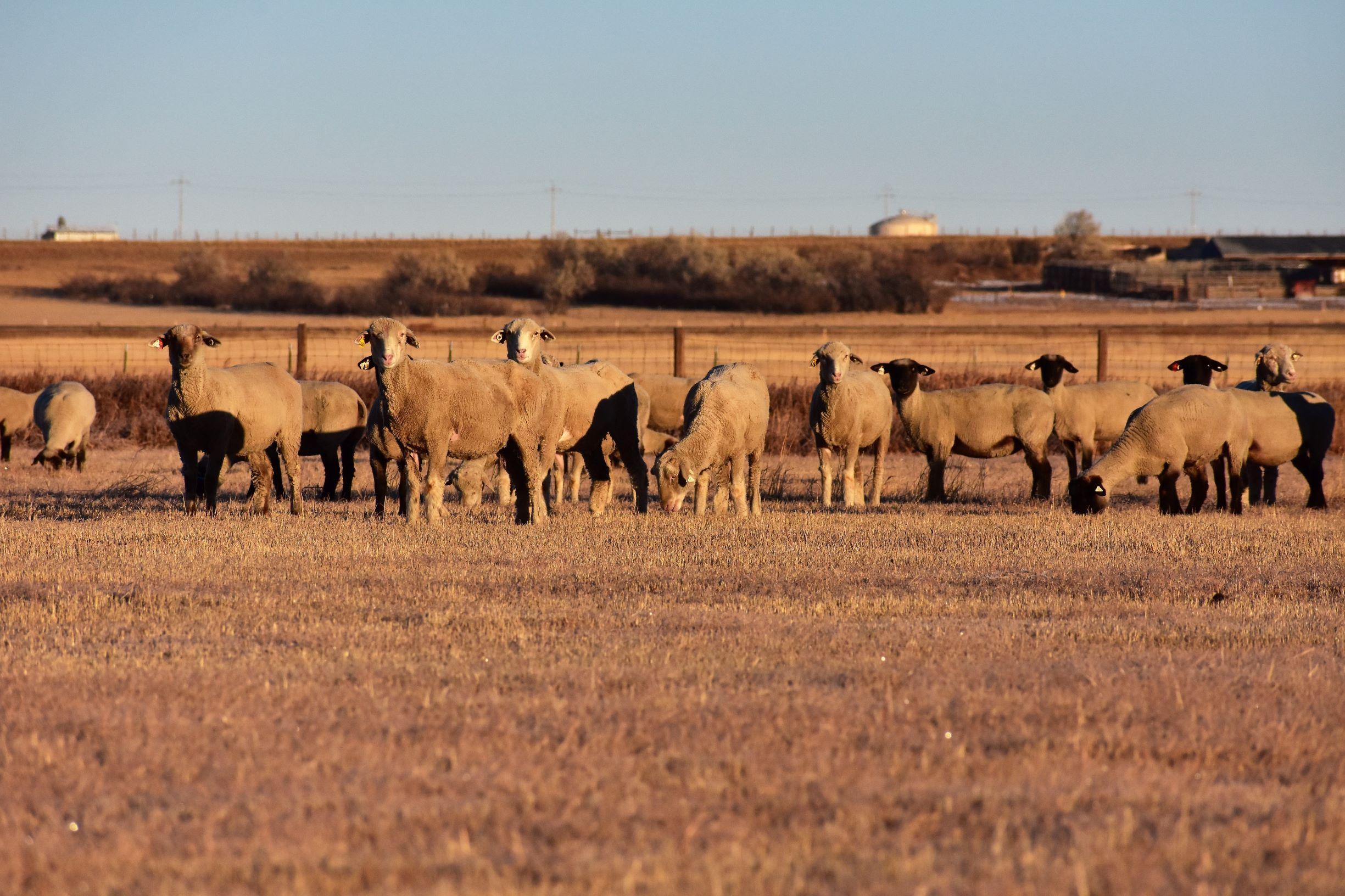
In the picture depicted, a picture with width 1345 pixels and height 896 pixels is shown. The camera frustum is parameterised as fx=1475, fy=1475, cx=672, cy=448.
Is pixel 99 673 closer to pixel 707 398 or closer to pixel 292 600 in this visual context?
pixel 292 600

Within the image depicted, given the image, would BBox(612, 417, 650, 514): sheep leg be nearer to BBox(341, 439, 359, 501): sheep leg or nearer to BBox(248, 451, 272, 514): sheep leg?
BBox(341, 439, 359, 501): sheep leg

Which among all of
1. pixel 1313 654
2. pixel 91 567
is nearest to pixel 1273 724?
pixel 1313 654

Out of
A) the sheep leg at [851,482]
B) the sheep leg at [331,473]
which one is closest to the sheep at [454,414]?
the sheep leg at [331,473]

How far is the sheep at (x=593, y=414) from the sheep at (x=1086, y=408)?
17.5ft

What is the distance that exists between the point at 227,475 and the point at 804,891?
1480 cm

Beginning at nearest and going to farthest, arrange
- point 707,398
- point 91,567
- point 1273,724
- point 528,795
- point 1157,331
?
1. point 528,795
2. point 1273,724
3. point 91,567
4. point 707,398
5. point 1157,331

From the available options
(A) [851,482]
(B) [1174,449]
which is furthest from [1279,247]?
(B) [1174,449]

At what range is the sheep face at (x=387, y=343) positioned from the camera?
1254 centimetres

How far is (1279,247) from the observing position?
8525cm

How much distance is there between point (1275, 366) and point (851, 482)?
19.4 ft

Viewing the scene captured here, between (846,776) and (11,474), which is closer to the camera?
(846,776)

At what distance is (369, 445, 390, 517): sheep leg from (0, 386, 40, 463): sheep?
773 cm

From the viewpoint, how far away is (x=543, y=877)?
434 centimetres

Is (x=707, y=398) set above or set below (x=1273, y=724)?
above
